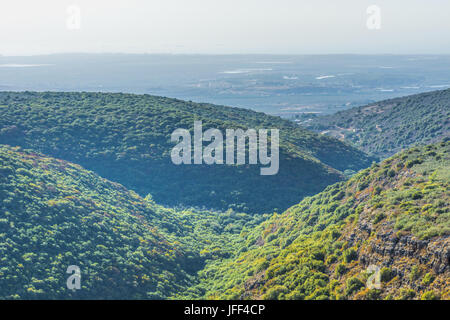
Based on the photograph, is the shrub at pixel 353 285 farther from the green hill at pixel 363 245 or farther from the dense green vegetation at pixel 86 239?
the dense green vegetation at pixel 86 239

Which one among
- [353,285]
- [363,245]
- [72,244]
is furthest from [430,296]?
[72,244]

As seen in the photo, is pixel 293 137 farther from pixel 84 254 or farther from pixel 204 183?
pixel 84 254

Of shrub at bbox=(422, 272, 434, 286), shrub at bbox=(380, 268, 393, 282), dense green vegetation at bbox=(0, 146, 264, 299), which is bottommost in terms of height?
dense green vegetation at bbox=(0, 146, 264, 299)

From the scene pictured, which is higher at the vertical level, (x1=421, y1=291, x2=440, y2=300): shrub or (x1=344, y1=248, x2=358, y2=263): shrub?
(x1=421, y1=291, x2=440, y2=300): shrub

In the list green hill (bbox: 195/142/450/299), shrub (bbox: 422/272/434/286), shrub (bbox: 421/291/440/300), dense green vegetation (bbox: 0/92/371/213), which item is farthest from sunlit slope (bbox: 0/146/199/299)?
shrub (bbox: 421/291/440/300)

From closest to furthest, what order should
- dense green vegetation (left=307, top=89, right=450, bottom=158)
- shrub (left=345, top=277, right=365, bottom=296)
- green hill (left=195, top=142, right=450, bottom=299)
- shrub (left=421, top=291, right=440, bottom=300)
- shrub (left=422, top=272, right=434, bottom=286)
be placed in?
shrub (left=421, top=291, right=440, bottom=300), shrub (left=422, top=272, right=434, bottom=286), green hill (left=195, top=142, right=450, bottom=299), shrub (left=345, top=277, right=365, bottom=296), dense green vegetation (left=307, top=89, right=450, bottom=158)

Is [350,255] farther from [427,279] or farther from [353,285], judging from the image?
[427,279]

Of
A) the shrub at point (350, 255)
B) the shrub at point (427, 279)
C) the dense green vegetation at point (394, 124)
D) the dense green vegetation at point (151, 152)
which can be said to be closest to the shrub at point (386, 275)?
the shrub at point (427, 279)

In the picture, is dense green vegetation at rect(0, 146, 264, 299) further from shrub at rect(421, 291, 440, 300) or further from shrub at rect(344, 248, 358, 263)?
shrub at rect(421, 291, 440, 300)
